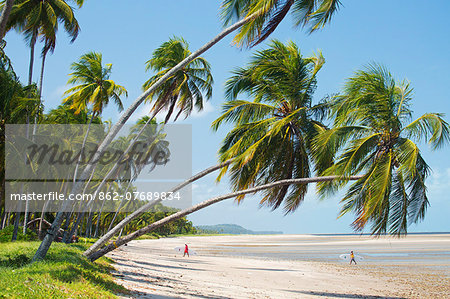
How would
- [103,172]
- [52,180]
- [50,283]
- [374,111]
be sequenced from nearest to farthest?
[50,283], [374,111], [52,180], [103,172]

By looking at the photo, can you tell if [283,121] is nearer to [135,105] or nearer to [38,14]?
[135,105]

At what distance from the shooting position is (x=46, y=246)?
8.11 m

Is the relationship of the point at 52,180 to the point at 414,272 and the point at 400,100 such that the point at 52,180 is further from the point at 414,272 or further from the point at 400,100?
the point at 414,272

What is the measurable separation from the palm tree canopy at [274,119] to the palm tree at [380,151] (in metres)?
1.30

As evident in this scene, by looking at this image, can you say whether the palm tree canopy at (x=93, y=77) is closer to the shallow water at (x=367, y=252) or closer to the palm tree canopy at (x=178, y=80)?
the palm tree canopy at (x=178, y=80)

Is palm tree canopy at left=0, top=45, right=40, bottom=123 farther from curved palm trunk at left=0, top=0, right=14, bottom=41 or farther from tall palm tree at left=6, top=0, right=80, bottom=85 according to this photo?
curved palm trunk at left=0, top=0, right=14, bottom=41

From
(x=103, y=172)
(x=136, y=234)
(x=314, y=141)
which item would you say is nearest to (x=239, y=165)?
(x=314, y=141)

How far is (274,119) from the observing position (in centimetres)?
1109

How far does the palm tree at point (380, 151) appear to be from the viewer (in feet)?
26.4

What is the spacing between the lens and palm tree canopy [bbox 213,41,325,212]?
1066cm

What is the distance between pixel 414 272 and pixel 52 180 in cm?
2139

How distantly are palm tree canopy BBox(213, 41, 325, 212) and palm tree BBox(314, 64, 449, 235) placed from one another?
130cm

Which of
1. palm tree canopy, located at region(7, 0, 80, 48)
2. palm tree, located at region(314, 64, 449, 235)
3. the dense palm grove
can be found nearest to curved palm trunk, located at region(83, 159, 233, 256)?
the dense palm grove

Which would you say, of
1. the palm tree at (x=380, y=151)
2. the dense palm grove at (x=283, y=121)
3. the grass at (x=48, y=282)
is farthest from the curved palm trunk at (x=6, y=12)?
the palm tree at (x=380, y=151)
